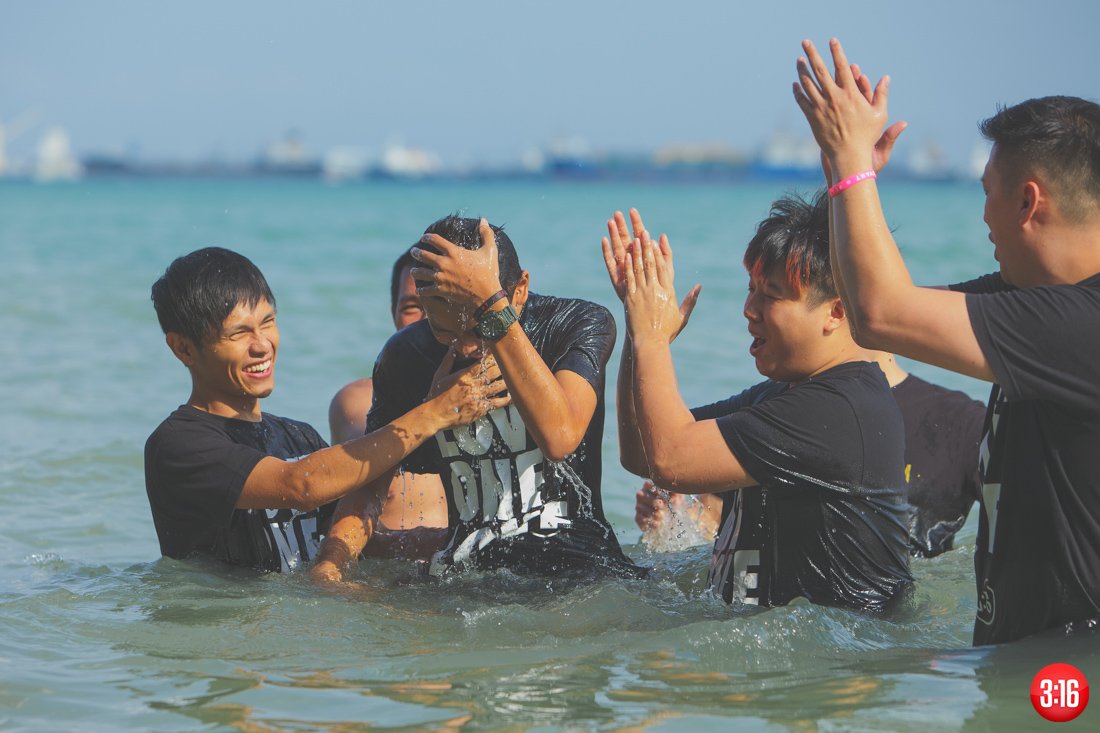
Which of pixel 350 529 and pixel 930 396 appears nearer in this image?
pixel 350 529

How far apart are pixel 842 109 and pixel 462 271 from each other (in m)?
1.22

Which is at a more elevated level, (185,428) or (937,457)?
(185,428)

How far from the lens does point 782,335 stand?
Answer: 3039mm

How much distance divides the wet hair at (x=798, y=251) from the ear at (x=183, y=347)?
2.08 m

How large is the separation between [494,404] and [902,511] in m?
1.34

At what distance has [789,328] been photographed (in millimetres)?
3023

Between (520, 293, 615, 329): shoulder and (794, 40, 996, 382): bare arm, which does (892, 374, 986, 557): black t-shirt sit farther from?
(794, 40, 996, 382): bare arm

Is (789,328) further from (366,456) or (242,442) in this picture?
(242,442)

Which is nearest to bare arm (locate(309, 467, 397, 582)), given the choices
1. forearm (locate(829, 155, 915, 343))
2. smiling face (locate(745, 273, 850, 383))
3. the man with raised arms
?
the man with raised arms

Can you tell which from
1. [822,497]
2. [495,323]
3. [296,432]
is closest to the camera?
[822,497]

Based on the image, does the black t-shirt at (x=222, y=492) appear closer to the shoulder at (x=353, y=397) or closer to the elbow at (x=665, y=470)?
the shoulder at (x=353, y=397)

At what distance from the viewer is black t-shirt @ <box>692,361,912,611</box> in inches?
113

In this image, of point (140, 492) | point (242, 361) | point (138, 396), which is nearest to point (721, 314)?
point (138, 396)

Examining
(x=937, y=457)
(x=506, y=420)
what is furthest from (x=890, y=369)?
(x=506, y=420)
